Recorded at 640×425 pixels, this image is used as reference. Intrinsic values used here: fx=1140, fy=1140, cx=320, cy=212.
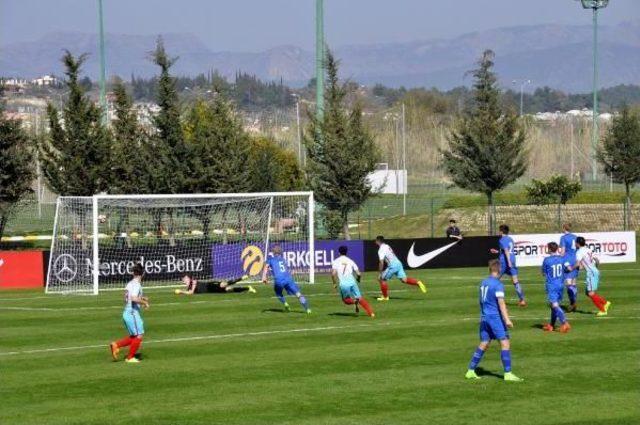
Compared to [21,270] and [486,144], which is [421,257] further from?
[21,270]

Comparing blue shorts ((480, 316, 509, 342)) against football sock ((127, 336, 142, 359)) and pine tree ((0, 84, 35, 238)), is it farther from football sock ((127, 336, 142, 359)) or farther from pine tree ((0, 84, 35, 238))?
pine tree ((0, 84, 35, 238))

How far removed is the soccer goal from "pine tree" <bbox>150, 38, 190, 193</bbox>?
6.81 meters

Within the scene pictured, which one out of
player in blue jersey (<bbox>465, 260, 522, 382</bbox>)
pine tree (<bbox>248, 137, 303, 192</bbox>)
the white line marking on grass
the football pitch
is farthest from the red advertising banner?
player in blue jersey (<bbox>465, 260, 522, 382</bbox>)

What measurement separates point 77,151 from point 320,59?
1207 centimetres

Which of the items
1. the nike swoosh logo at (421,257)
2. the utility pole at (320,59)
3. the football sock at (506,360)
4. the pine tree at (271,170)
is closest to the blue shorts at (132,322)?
the football sock at (506,360)

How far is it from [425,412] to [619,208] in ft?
168

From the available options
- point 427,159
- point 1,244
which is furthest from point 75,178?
point 427,159

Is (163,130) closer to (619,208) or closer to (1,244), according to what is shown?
(1,244)

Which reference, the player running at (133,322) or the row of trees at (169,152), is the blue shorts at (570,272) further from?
the row of trees at (169,152)

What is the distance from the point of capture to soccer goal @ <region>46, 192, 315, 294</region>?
41.4m

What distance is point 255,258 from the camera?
43781mm

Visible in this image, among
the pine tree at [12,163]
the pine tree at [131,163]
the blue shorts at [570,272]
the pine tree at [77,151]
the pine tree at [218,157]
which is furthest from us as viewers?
the pine tree at [131,163]

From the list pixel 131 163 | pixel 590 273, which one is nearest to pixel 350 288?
pixel 590 273

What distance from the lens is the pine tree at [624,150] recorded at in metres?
64.1
